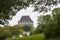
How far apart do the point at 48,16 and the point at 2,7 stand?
3356cm

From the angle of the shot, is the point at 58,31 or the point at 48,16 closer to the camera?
the point at 58,31

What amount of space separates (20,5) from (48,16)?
32.3 metres

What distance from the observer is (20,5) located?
45.3 feet

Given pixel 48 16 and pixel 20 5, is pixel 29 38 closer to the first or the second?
pixel 20 5

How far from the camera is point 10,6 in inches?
512

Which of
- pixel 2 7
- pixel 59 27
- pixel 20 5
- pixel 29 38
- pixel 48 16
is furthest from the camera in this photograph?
pixel 48 16

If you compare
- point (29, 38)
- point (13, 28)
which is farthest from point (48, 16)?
point (29, 38)

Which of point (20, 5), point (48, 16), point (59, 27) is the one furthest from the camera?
point (48, 16)

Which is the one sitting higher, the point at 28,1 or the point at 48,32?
the point at 28,1

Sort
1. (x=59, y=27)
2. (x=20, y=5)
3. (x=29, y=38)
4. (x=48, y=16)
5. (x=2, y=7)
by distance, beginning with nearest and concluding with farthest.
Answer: (x=2, y=7) → (x=20, y=5) → (x=29, y=38) → (x=59, y=27) → (x=48, y=16)

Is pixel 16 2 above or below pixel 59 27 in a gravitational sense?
above

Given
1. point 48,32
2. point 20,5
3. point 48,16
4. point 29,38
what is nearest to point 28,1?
point 20,5

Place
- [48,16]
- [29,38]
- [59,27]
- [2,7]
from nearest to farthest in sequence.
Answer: [2,7], [29,38], [59,27], [48,16]

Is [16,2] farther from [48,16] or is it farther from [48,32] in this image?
[48,16]
